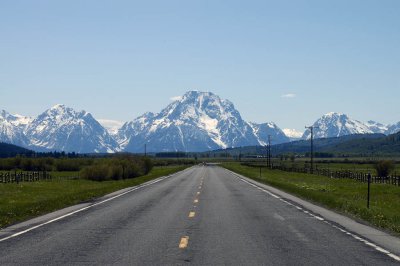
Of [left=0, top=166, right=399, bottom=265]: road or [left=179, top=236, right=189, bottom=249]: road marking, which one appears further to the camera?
[left=179, top=236, right=189, bottom=249]: road marking

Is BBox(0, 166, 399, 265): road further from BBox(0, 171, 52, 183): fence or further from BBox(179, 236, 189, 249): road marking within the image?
BBox(0, 171, 52, 183): fence

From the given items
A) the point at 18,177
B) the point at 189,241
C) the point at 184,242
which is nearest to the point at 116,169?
the point at 18,177

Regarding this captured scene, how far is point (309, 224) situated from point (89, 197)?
60.0ft

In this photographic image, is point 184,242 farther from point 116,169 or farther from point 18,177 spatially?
point 116,169

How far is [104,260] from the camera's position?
494 inches

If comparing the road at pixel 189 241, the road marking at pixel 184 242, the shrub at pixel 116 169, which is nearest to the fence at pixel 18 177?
the shrub at pixel 116 169

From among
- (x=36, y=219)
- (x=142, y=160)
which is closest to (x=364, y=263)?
(x=36, y=219)

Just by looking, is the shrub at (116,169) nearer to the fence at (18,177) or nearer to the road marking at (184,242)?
the fence at (18,177)

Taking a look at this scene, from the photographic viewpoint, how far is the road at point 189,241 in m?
12.8

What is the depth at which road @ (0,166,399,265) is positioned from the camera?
41.8 ft

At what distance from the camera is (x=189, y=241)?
15.4 metres

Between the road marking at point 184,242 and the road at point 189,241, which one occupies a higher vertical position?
the road marking at point 184,242

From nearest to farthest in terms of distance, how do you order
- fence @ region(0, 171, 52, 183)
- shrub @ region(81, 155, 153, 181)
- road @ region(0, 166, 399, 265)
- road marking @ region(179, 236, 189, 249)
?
road @ region(0, 166, 399, 265)
road marking @ region(179, 236, 189, 249)
fence @ region(0, 171, 52, 183)
shrub @ region(81, 155, 153, 181)

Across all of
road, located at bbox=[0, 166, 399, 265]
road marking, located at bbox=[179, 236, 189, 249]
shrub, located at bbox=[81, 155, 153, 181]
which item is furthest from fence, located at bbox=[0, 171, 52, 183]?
road marking, located at bbox=[179, 236, 189, 249]
